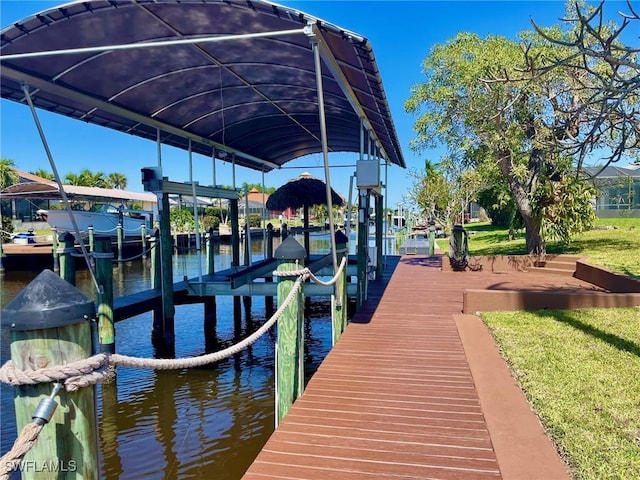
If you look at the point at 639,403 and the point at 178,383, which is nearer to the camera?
the point at 639,403

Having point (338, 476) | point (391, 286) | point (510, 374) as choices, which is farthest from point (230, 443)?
point (391, 286)

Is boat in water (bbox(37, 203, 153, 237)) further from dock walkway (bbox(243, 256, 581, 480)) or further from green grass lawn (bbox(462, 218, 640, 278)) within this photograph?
dock walkway (bbox(243, 256, 581, 480))

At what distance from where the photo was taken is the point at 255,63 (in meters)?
7.00

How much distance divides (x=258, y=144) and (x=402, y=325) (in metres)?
7.04

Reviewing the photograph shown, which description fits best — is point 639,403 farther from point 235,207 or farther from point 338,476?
point 235,207

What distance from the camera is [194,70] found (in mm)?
7348

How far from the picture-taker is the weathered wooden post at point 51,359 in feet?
4.95

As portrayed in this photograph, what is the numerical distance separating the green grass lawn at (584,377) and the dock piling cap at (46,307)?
9.75 ft

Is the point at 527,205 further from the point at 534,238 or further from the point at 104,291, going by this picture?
the point at 104,291

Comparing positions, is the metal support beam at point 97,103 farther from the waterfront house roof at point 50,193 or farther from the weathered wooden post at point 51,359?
the waterfront house roof at point 50,193

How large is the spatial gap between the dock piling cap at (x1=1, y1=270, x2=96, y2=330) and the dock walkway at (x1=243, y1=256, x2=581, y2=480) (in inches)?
76.3

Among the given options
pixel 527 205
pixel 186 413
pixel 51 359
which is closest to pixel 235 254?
pixel 186 413

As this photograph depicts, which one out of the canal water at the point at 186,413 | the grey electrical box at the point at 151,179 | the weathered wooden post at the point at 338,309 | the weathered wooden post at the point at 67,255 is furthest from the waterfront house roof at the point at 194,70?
the canal water at the point at 186,413

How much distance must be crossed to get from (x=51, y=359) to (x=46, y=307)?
7.0 inches
